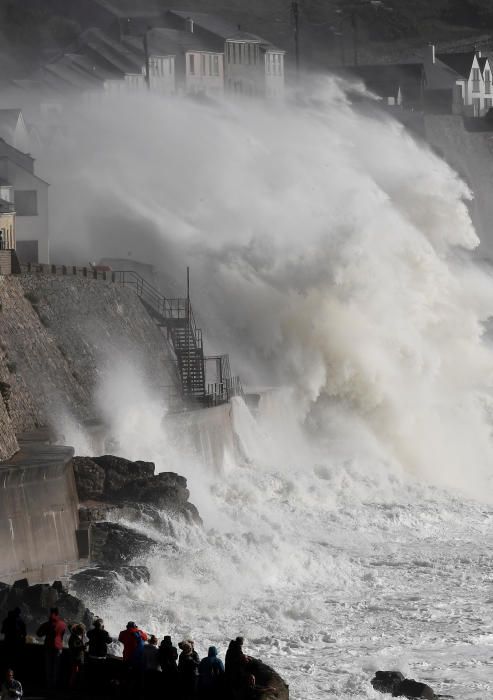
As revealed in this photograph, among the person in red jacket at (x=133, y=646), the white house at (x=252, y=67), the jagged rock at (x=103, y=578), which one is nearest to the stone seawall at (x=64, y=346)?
the jagged rock at (x=103, y=578)

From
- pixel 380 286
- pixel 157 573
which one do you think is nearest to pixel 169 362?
pixel 380 286

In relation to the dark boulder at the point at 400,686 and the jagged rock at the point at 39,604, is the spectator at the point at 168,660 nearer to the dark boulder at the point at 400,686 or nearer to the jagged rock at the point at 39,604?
the jagged rock at the point at 39,604

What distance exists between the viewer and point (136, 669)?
610 inches

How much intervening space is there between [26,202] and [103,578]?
59.8 ft

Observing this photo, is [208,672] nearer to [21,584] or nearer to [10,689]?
[10,689]

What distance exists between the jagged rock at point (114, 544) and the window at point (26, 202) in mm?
15888

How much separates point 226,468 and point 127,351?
3.37 meters

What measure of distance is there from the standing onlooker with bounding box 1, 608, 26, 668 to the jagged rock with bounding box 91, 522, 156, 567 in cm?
762

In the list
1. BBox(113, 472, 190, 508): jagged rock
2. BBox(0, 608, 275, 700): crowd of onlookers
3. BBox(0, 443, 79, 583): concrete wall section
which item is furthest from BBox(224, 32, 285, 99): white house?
→ BBox(0, 608, 275, 700): crowd of onlookers

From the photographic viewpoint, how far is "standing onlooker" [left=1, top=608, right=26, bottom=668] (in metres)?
15.8

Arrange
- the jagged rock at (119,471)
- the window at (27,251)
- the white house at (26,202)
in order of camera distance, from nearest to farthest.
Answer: the jagged rock at (119,471) < the window at (27,251) < the white house at (26,202)

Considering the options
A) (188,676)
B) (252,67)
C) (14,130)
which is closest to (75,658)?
(188,676)

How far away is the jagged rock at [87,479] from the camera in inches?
1006

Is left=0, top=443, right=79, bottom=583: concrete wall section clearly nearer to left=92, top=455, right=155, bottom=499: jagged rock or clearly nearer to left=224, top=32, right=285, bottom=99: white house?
left=92, top=455, right=155, bottom=499: jagged rock
